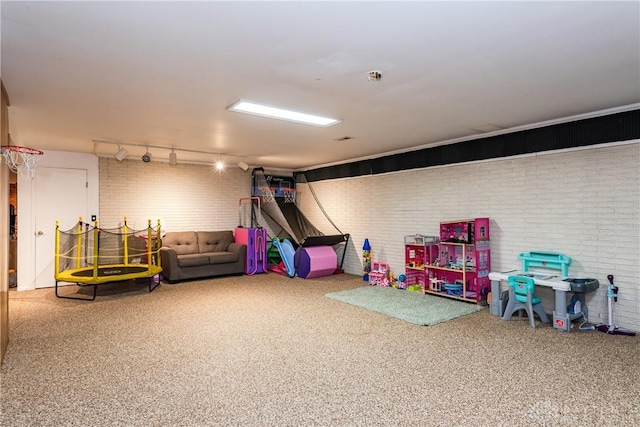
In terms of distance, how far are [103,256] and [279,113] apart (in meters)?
4.40

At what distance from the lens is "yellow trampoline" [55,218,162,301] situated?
5.59m

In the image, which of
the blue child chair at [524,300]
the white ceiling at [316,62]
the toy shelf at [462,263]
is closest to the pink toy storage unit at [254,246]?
the white ceiling at [316,62]

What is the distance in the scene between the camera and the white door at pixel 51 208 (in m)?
6.34

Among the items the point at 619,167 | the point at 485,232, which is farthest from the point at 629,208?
the point at 485,232

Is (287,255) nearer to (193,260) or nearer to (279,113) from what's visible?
(193,260)

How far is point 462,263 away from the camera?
5.45 metres

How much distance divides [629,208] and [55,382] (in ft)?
18.8

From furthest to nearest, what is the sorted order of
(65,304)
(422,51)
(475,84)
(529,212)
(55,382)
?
(65,304) < (529,212) < (475,84) < (55,382) < (422,51)

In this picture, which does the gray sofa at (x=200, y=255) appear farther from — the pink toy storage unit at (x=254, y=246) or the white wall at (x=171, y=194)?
the white wall at (x=171, y=194)

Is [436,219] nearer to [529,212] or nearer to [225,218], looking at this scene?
[529,212]

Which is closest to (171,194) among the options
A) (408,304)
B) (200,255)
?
(200,255)

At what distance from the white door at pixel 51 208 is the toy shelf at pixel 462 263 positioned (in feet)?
20.8

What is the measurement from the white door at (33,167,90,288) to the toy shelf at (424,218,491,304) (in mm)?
6337

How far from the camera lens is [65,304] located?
17.1 ft
